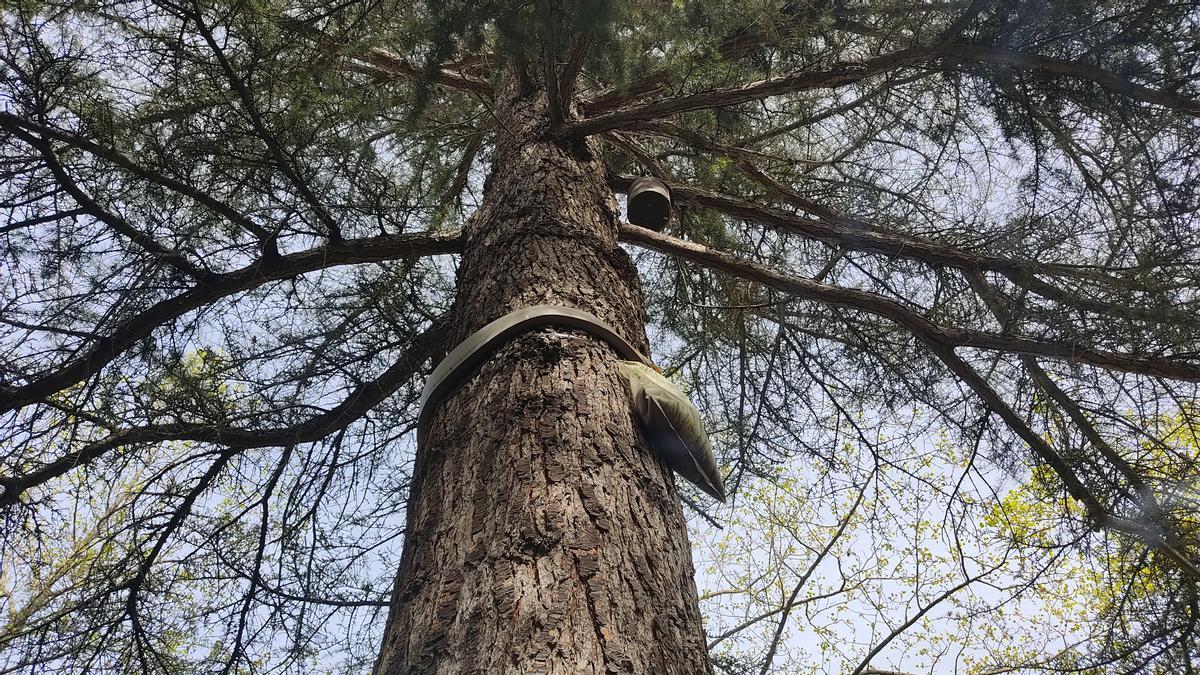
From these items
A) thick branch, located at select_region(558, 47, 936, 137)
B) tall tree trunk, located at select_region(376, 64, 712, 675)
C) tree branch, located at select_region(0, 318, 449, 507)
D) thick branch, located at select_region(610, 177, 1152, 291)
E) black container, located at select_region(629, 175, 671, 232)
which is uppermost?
black container, located at select_region(629, 175, 671, 232)

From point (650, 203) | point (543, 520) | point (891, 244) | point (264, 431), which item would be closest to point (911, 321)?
point (891, 244)

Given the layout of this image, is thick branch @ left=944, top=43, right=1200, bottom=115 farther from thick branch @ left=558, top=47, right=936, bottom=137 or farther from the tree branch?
the tree branch

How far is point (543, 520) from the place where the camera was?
1532 mm

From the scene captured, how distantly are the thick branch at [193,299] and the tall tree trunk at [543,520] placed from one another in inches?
23.0

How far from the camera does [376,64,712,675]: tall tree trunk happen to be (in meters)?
1.33

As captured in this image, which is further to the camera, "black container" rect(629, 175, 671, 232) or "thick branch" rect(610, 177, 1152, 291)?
"black container" rect(629, 175, 671, 232)

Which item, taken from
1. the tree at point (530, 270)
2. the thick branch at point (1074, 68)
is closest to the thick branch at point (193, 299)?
the tree at point (530, 270)

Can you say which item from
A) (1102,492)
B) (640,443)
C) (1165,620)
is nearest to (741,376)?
(1102,492)

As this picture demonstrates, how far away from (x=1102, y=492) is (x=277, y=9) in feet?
12.6

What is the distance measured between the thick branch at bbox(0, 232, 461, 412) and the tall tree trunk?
1.92 feet

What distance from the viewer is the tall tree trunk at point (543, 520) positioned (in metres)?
1.33

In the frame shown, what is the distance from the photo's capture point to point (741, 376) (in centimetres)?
452

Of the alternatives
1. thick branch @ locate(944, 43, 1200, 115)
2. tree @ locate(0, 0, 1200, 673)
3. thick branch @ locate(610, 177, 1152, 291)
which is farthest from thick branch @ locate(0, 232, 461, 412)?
thick branch @ locate(944, 43, 1200, 115)

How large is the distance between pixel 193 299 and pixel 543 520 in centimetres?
192
